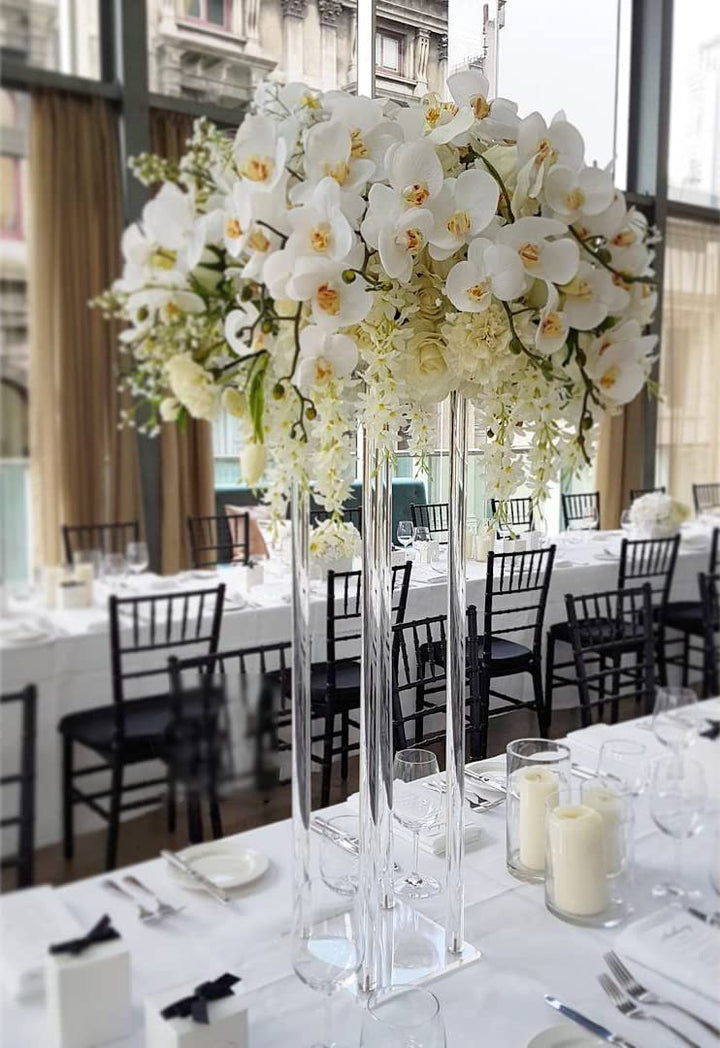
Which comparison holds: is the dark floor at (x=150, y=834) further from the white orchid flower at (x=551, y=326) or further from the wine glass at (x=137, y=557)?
the white orchid flower at (x=551, y=326)

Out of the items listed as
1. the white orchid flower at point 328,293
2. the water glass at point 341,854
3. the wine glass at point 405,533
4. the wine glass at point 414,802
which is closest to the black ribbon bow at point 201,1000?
the water glass at point 341,854

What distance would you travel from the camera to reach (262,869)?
113cm

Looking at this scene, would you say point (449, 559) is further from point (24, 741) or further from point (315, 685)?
point (24, 741)

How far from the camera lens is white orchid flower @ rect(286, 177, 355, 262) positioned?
0.89 meters

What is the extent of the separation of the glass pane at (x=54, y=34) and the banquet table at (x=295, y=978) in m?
0.79

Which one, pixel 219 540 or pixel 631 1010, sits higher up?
pixel 219 540

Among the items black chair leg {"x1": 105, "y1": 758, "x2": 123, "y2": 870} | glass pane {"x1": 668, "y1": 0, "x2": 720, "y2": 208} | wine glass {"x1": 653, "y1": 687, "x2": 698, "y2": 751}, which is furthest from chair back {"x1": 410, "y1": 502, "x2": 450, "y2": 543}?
glass pane {"x1": 668, "y1": 0, "x2": 720, "y2": 208}

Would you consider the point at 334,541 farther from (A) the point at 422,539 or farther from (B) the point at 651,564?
(B) the point at 651,564

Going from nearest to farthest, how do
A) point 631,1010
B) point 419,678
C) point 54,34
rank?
point 54,34 < point 631,1010 < point 419,678

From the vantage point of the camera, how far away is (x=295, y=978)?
3.67 ft

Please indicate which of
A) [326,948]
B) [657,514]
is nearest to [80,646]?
[326,948]

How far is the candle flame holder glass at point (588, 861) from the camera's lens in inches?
46.8

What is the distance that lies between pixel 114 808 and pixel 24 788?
0.10 meters

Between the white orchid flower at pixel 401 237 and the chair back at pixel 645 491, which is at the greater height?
the white orchid flower at pixel 401 237
